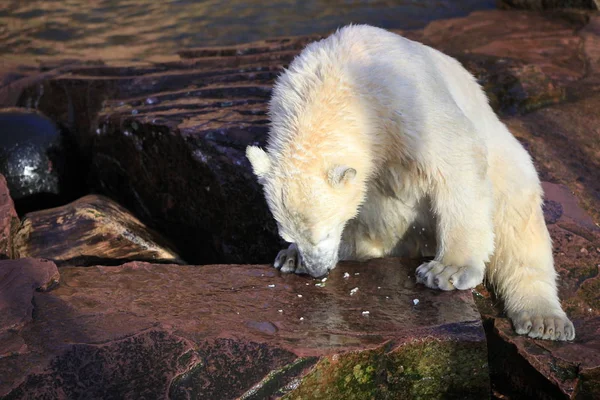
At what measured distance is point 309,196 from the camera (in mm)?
3574

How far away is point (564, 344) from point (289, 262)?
1.52 metres

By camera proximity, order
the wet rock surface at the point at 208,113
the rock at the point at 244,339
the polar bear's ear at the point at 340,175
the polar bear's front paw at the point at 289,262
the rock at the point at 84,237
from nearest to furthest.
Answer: the rock at the point at 244,339, the polar bear's ear at the point at 340,175, the polar bear's front paw at the point at 289,262, the rock at the point at 84,237, the wet rock surface at the point at 208,113

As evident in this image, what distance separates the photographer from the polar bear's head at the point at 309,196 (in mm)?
3574

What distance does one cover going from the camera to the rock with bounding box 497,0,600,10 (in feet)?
28.5

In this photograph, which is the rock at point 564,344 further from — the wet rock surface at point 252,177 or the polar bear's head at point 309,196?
the polar bear's head at point 309,196

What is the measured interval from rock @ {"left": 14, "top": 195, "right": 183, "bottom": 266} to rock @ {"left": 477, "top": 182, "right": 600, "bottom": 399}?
2.36m

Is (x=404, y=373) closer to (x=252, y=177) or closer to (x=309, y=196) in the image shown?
(x=309, y=196)

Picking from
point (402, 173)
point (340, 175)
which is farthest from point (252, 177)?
point (340, 175)

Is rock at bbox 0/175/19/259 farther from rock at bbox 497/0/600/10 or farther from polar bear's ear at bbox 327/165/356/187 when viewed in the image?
rock at bbox 497/0/600/10

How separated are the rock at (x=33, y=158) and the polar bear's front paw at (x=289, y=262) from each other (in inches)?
102

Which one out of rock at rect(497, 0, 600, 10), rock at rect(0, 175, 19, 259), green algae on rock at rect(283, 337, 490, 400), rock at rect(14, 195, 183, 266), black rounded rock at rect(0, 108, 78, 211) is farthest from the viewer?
rock at rect(497, 0, 600, 10)

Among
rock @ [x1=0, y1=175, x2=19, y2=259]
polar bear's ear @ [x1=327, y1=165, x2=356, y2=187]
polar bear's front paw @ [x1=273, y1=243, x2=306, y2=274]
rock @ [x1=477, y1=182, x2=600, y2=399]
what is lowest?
rock @ [x1=477, y1=182, x2=600, y2=399]

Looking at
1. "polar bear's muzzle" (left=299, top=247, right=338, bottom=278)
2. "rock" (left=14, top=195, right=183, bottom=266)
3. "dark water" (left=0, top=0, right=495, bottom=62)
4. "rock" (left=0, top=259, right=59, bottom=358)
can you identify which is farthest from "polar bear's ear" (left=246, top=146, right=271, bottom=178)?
"dark water" (left=0, top=0, right=495, bottom=62)

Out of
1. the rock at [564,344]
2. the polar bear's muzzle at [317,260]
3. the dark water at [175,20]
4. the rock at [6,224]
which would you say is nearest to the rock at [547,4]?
the dark water at [175,20]
